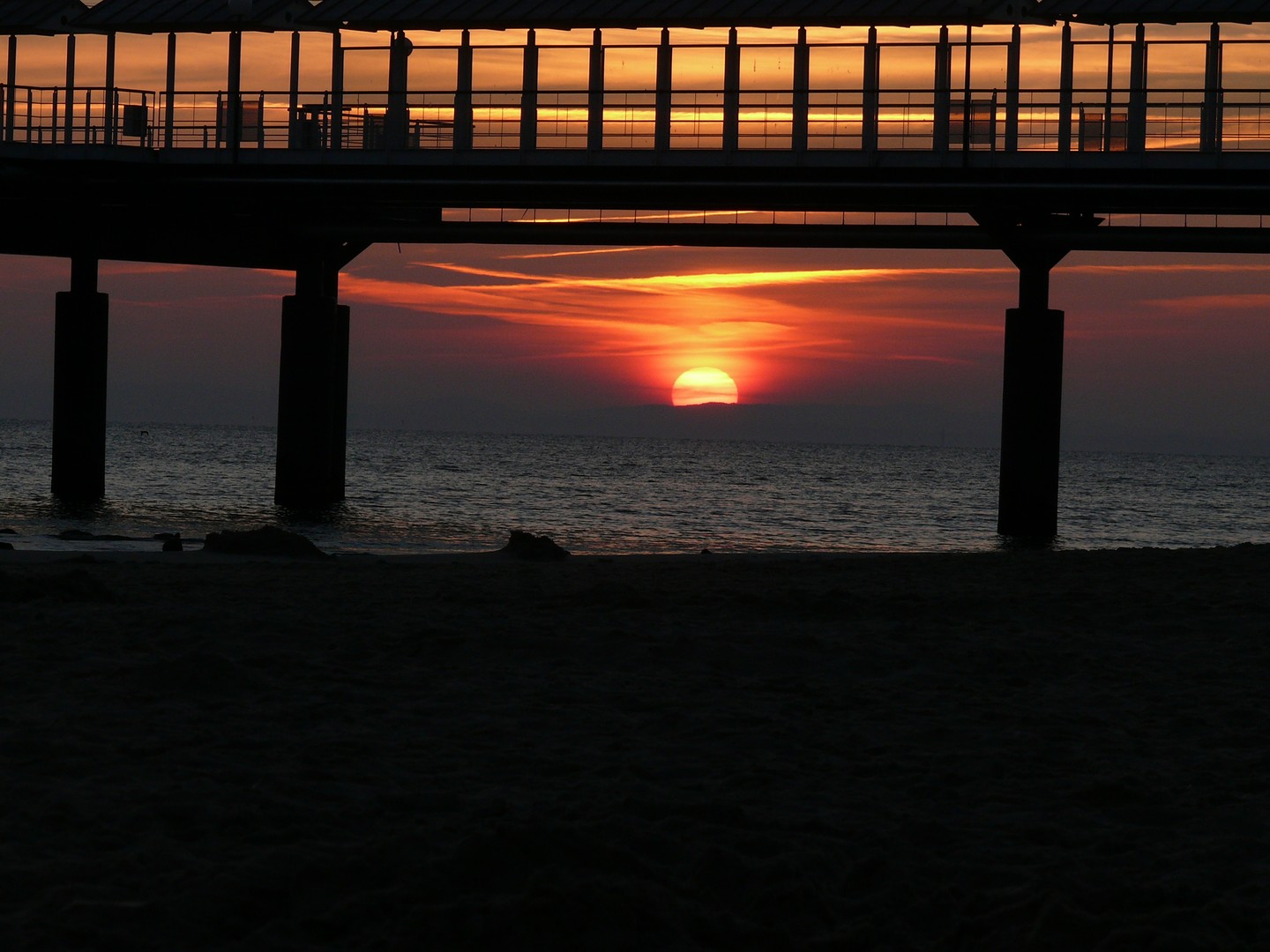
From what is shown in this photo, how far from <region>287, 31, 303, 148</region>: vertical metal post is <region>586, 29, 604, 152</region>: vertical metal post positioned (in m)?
4.93

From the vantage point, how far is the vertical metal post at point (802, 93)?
72.7ft

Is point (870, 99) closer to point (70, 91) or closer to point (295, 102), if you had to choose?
point (295, 102)

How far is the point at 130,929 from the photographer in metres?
4.07

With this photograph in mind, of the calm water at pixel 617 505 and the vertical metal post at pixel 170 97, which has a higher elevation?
the vertical metal post at pixel 170 97

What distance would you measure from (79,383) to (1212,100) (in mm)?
19679

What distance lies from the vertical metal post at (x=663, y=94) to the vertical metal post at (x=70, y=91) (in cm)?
1009

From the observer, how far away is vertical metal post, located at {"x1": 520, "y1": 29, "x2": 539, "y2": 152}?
901 inches

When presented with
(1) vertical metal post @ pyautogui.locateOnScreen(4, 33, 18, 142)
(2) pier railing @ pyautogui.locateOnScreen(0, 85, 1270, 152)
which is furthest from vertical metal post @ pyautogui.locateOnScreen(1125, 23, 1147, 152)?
(1) vertical metal post @ pyautogui.locateOnScreen(4, 33, 18, 142)

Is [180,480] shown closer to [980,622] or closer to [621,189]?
[621,189]

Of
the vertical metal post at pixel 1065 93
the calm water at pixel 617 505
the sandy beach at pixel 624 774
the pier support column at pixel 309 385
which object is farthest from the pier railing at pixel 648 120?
the sandy beach at pixel 624 774

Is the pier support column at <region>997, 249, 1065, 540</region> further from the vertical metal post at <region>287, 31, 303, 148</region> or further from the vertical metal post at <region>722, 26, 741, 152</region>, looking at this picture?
the vertical metal post at <region>287, 31, 303, 148</region>

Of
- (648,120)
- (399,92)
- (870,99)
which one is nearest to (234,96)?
(399,92)

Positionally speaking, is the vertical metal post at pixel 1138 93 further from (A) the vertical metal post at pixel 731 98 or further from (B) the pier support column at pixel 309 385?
(B) the pier support column at pixel 309 385

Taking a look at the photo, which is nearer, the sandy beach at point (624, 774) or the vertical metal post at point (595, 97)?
the sandy beach at point (624, 774)
